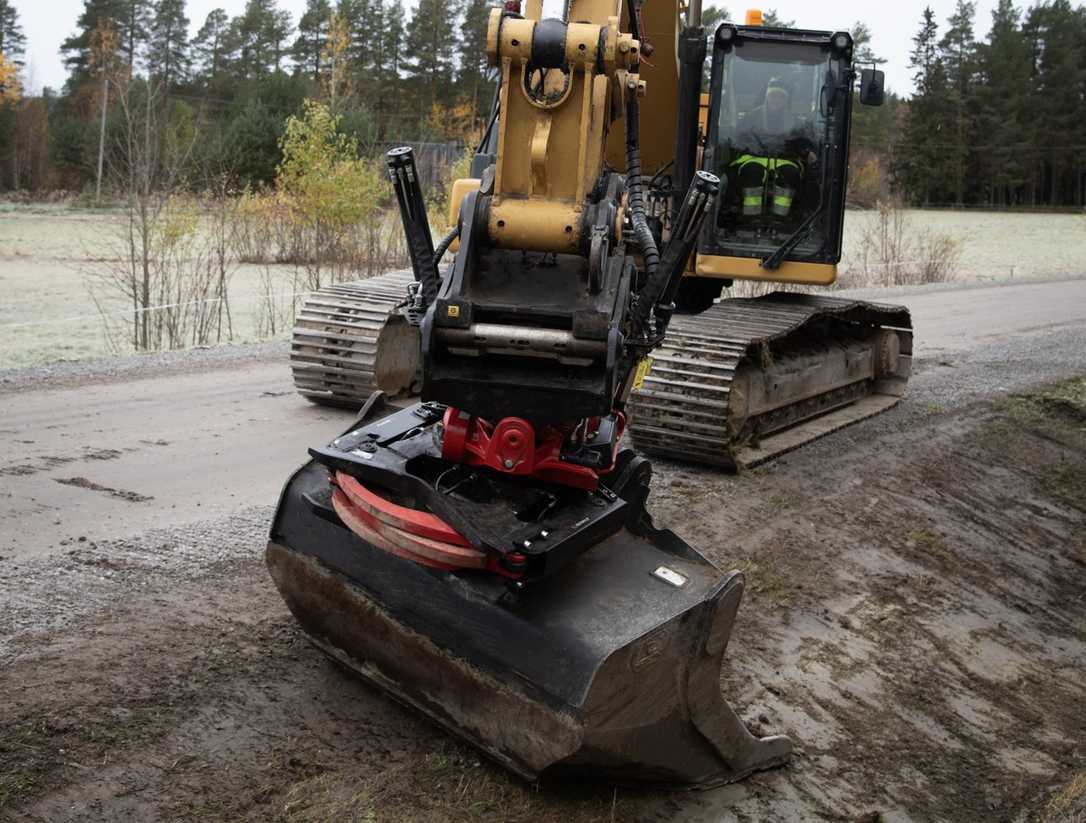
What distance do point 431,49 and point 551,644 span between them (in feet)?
173

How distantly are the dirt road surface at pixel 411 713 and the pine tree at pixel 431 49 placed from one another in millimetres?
45467

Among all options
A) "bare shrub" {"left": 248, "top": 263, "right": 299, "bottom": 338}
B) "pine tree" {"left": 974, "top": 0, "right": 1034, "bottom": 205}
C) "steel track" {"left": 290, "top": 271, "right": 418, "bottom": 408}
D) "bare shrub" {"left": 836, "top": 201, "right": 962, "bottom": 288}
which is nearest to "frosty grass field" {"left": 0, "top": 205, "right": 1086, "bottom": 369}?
"bare shrub" {"left": 248, "top": 263, "right": 299, "bottom": 338}

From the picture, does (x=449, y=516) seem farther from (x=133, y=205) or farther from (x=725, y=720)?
(x=133, y=205)

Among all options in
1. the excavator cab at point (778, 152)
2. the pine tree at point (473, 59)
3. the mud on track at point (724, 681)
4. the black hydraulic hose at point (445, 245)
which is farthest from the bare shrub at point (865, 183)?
the black hydraulic hose at point (445, 245)

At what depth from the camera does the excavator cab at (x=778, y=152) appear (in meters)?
8.81

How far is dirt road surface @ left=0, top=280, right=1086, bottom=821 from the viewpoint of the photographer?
13.3ft

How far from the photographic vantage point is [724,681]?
5.30 m

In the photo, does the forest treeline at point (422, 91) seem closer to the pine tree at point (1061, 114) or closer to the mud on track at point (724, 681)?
the pine tree at point (1061, 114)

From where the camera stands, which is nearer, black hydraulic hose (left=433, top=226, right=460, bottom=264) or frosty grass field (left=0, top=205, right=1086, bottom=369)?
black hydraulic hose (left=433, top=226, right=460, bottom=264)

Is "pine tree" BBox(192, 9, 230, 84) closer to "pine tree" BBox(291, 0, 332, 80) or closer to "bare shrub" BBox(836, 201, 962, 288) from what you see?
"pine tree" BBox(291, 0, 332, 80)

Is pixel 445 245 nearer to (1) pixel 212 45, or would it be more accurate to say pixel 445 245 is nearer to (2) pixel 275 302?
(2) pixel 275 302

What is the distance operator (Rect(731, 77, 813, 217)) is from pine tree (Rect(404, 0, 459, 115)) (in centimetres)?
4628

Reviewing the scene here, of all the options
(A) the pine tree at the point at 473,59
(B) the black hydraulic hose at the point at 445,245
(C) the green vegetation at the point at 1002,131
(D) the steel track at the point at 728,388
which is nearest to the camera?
(B) the black hydraulic hose at the point at 445,245

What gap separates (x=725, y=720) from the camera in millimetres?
4410
